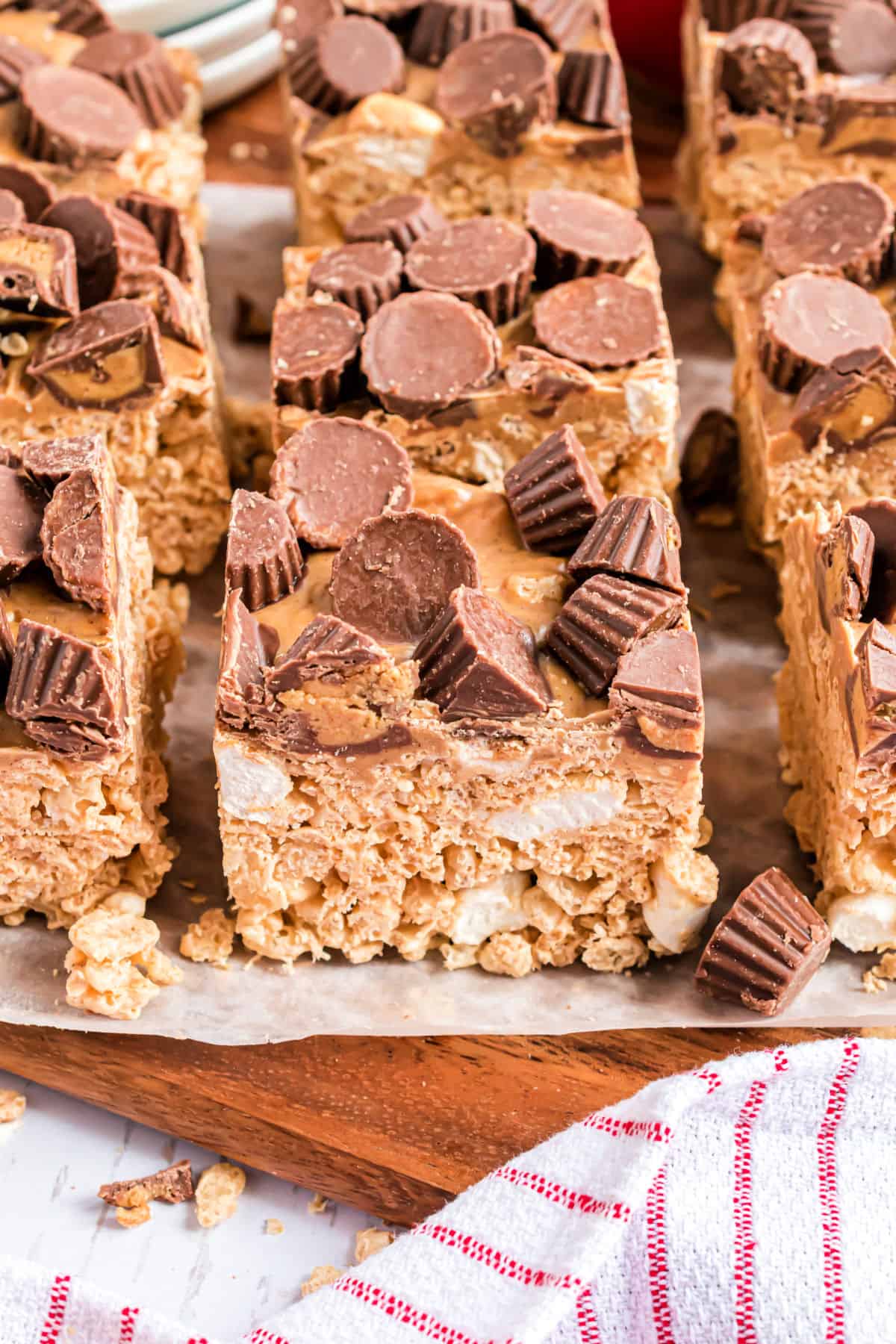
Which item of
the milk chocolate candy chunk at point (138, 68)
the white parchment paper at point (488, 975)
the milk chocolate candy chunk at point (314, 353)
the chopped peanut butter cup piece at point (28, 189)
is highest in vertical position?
the milk chocolate candy chunk at point (138, 68)

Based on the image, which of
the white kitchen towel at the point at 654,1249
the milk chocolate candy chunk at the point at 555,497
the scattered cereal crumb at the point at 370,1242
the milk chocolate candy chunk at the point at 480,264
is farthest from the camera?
the milk chocolate candy chunk at the point at 480,264

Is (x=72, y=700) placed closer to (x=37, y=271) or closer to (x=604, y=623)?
(x=604, y=623)

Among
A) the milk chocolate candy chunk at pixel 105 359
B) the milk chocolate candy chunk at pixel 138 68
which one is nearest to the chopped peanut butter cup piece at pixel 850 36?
the milk chocolate candy chunk at pixel 138 68

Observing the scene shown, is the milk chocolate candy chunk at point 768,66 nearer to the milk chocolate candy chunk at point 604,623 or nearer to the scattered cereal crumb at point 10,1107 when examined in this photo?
the milk chocolate candy chunk at point 604,623

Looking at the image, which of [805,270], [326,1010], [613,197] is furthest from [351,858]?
[613,197]

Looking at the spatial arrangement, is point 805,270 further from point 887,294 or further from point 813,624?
point 813,624

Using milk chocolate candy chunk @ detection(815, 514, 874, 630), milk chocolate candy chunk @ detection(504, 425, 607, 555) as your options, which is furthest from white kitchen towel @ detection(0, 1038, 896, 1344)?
milk chocolate candy chunk @ detection(504, 425, 607, 555)

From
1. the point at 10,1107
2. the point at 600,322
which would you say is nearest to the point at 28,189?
the point at 600,322
